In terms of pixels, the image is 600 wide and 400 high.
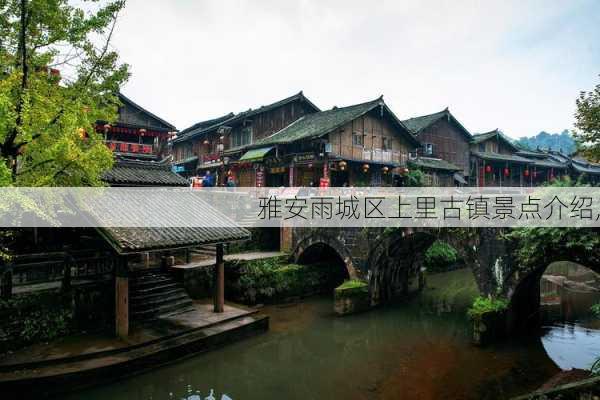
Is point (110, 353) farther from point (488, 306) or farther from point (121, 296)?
point (488, 306)

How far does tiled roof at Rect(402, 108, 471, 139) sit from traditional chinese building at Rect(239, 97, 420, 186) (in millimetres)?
3946

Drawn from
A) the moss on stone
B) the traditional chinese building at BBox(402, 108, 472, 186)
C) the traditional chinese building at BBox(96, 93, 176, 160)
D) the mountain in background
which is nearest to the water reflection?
the moss on stone

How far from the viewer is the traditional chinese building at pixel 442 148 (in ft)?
107

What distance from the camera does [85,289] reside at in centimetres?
1227

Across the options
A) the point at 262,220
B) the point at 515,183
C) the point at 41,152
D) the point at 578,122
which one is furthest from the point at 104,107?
the point at 515,183

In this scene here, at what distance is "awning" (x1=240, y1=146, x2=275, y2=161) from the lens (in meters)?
26.4

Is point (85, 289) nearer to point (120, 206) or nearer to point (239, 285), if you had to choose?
point (120, 206)

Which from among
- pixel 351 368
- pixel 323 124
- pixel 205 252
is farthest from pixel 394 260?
pixel 323 124

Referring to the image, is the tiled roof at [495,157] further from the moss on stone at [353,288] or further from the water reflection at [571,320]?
the moss on stone at [353,288]

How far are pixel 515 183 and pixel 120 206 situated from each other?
129 feet

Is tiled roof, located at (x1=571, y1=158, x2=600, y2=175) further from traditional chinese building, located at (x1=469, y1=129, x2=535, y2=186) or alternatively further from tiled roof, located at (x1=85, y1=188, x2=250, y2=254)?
tiled roof, located at (x1=85, y1=188, x2=250, y2=254)

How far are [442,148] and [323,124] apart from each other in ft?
48.8

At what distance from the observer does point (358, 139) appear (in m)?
27.4

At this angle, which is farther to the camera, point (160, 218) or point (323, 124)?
point (323, 124)
